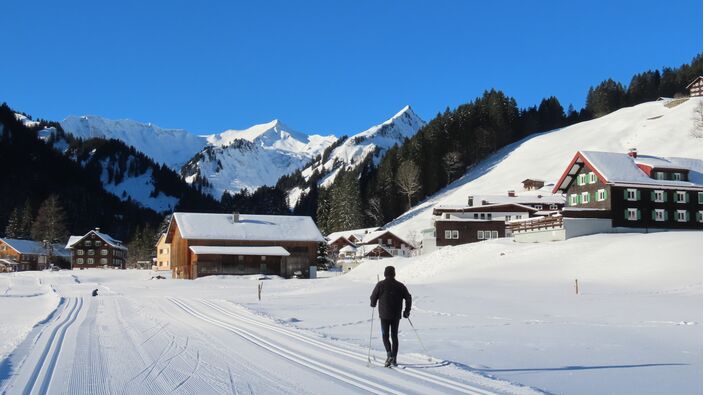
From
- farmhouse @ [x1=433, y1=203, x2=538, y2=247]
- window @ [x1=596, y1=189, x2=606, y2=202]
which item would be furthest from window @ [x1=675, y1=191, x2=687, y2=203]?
farmhouse @ [x1=433, y1=203, x2=538, y2=247]

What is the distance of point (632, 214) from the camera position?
174 feet

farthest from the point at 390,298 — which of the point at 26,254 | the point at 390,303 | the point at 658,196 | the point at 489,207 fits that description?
the point at 26,254

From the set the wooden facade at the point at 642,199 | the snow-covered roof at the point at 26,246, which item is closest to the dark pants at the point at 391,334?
the wooden facade at the point at 642,199

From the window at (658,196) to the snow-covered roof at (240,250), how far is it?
118ft

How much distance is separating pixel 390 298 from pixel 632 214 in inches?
1846

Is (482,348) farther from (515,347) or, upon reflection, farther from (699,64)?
(699,64)

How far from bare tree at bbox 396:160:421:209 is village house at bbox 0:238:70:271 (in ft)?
217

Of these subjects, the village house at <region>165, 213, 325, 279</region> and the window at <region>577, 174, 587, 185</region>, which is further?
the village house at <region>165, 213, 325, 279</region>

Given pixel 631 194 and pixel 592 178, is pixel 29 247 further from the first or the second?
pixel 631 194

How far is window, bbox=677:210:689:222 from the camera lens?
5502cm

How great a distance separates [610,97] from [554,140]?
1271 inches

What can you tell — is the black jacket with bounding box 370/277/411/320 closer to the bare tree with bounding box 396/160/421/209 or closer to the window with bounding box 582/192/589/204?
the window with bounding box 582/192/589/204

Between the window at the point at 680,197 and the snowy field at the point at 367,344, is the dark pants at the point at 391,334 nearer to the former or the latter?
the snowy field at the point at 367,344

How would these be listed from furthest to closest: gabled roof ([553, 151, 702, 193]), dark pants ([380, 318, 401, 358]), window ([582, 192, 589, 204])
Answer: window ([582, 192, 589, 204]) < gabled roof ([553, 151, 702, 193]) < dark pants ([380, 318, 401, 358])
